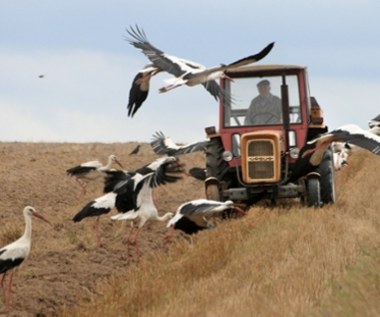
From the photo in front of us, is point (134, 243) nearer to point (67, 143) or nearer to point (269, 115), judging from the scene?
point (269, 115)

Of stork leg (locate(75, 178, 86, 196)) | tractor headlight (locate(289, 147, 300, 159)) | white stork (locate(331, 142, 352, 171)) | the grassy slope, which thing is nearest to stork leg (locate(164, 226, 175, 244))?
the grassy slope

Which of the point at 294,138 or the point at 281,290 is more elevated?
the point at 294,138

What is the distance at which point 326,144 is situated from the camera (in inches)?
566

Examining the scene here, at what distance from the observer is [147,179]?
13.7 m

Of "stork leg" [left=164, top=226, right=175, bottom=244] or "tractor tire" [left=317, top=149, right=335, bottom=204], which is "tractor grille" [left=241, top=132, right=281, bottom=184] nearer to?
"tractor tire" [left=317, top=149, right=335, bottom=204]

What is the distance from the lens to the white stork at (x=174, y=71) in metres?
11.2

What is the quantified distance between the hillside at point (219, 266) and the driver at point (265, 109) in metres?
1.23

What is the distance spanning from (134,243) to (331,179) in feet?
10.0

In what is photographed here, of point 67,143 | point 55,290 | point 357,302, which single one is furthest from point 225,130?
point 67,143

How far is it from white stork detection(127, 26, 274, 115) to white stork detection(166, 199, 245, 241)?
130 cm

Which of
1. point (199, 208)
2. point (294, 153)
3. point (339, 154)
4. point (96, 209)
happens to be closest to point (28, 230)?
point (199, 208)

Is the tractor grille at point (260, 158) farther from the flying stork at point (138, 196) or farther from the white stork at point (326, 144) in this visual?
the flying stork at point (138, 196)

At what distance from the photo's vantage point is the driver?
14.9 meters

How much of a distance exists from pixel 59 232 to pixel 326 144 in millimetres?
3666
